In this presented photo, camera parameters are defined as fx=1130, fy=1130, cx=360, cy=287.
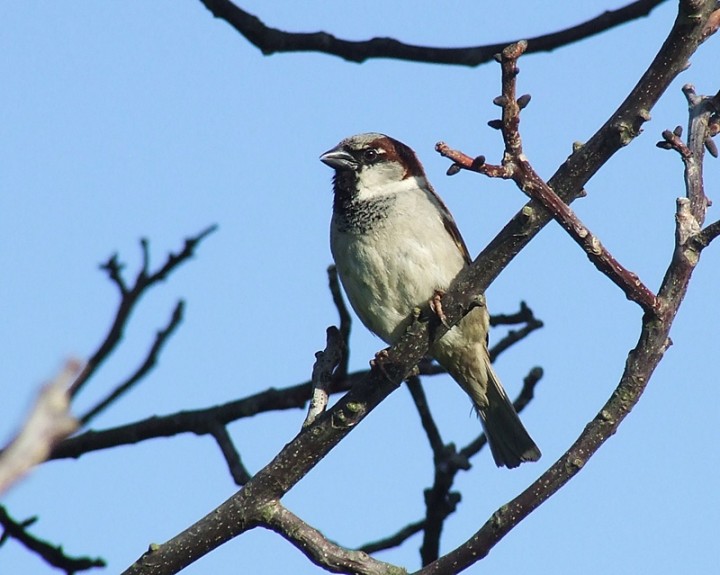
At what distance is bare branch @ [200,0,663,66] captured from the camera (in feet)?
12.5

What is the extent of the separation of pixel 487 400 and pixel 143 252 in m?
2.11

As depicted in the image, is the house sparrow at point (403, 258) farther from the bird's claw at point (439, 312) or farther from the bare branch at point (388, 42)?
the bird's claw at point (439, 312)

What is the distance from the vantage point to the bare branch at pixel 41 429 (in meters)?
1.05

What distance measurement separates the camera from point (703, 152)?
8.44 ft

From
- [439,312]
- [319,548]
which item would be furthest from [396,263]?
[319,548]

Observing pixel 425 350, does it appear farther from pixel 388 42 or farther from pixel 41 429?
pixel 41 429

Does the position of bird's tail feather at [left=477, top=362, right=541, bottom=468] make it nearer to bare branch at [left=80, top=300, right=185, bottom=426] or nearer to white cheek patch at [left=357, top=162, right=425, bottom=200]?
white cheek patch at [left=357, top=162, right=425, bottom=200]

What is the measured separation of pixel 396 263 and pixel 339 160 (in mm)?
694

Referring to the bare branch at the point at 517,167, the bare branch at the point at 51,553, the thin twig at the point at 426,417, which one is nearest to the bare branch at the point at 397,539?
the thin twig at the point at 426,417

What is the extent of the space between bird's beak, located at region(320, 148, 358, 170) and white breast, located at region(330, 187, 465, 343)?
34 cm

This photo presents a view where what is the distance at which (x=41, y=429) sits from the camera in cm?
109

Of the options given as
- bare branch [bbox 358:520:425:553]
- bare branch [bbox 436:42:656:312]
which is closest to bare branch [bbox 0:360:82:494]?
bare branch [bbox 436:42:656:312]

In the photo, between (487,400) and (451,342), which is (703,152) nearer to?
(451,342)

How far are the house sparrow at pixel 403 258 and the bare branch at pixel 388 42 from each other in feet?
1.99
